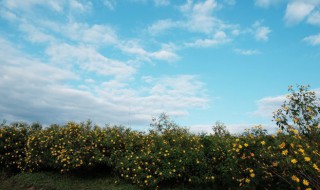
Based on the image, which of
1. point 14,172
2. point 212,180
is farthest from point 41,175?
point 212,180

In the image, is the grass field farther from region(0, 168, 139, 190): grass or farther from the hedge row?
the hedge row

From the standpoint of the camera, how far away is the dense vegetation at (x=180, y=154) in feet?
20.2

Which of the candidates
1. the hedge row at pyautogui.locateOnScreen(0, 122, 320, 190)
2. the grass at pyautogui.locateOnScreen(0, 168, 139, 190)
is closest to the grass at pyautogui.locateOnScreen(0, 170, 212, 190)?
the grass at pyautogui.locateOnScreen(0, 168, 139, 190)

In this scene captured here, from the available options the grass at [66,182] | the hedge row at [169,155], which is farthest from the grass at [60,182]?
the hedge row at [169,155]

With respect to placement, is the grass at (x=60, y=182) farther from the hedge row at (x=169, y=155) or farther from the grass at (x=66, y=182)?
the hedge row at (x=169, y=155)

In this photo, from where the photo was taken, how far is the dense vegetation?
6.14 metres

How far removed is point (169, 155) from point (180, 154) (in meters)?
0.33

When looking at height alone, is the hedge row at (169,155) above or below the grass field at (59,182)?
above

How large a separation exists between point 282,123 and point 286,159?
3.47ft

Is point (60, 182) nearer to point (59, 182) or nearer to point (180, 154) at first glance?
point (59, 182)

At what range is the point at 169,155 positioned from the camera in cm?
941

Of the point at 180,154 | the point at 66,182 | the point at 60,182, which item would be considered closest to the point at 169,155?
the point at 180,154

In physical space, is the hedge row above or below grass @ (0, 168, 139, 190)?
above

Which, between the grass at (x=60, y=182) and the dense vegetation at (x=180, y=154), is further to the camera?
the grass at (x=60, y=182)
